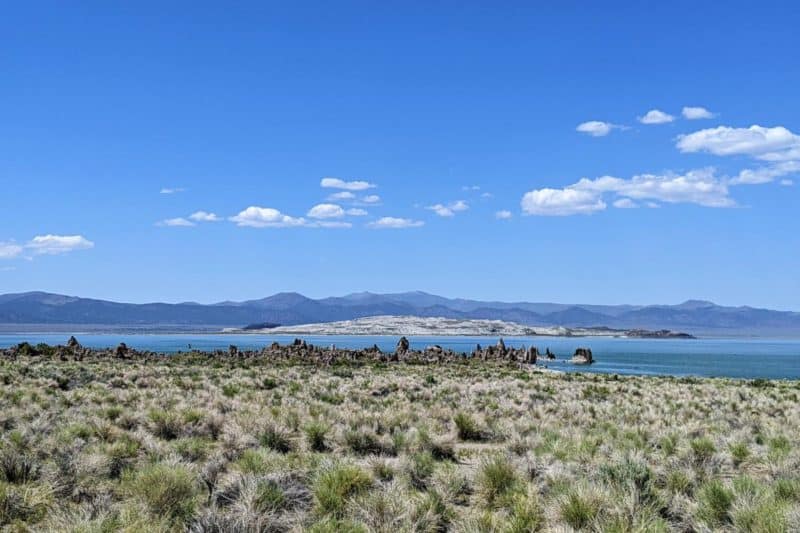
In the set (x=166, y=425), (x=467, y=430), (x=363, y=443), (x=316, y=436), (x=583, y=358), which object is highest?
(x=166, y=425)

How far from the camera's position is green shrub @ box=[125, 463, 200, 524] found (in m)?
8.52

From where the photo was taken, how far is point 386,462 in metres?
11.6

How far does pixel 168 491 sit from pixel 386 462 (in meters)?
3.76

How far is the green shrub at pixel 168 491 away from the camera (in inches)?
336

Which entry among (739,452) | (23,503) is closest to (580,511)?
(739,452)

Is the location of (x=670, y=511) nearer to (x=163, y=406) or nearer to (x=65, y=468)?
(x=65, y=468)

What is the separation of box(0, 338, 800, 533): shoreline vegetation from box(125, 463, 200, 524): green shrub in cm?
3

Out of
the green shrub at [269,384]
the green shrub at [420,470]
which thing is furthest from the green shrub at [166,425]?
the green shrub at [269,384]

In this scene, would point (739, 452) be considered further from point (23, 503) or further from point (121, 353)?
point (121, 353)

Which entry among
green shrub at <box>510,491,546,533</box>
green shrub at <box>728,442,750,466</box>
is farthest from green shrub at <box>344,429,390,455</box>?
green shrub at <box>728,442,750,466</box>

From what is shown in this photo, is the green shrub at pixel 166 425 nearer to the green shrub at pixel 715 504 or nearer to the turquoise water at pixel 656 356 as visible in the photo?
the green shrub at pixel 715 504

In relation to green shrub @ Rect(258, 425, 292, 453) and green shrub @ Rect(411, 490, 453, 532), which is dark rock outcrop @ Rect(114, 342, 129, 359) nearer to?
green shrub @ Rect(258, 425, 292, 453)

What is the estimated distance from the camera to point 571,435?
613 inches

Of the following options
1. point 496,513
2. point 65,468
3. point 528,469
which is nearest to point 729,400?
point 528,469
